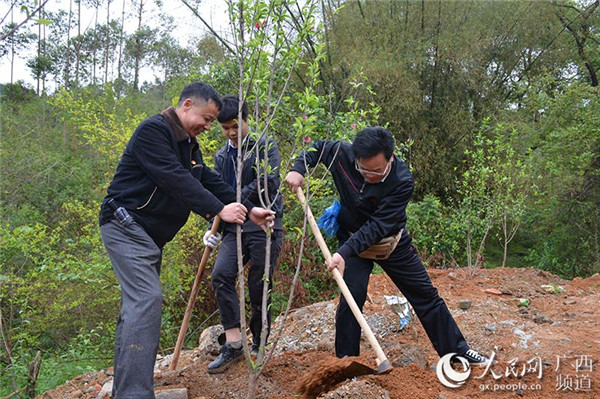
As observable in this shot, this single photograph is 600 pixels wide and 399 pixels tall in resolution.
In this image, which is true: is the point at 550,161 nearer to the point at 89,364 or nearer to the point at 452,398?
the point at 452,398

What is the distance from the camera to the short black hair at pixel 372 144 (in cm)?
314

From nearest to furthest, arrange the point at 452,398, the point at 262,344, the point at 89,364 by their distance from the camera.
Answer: the point at 262,344 < the point at 452,398 < the point at 89,364

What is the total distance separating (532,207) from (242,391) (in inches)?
352

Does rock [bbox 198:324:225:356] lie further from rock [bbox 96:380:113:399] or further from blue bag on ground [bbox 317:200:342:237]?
blue bag on ground [bbox 317:200:342:237]

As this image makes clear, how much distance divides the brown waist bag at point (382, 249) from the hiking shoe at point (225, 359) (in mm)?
1147

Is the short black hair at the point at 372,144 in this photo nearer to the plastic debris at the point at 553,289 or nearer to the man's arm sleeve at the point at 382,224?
the man's arm sleeve at the point at 382,224

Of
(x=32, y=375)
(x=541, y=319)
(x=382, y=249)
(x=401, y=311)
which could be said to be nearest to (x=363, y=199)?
(x=382, y=249)

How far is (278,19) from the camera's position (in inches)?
109

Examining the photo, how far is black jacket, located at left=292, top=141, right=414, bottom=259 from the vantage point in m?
3.17

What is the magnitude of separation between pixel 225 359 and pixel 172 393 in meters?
0.64

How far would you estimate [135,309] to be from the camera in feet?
8.25

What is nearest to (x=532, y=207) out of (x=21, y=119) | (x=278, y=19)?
(x=278, y=19)

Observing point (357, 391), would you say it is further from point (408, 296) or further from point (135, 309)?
point (135, 309)

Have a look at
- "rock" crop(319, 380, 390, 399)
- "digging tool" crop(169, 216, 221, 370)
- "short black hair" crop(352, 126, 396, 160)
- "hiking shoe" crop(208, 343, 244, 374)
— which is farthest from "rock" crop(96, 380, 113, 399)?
"short black hair" crop(352, 126, 396, 160)
